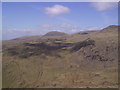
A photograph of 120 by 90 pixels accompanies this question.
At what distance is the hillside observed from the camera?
810 inches

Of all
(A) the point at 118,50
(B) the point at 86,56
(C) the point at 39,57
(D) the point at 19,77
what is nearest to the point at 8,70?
(D) the point at 19,77

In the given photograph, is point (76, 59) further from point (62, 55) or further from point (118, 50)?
point (118, 50)

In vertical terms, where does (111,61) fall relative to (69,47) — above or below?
below

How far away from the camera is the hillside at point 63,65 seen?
67.5ft

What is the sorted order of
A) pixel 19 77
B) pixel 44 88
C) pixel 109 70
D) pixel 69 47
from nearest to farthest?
pixel 44 88
pixel 19 77
pixel 109 70
pixel 69 47

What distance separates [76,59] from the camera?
91.1 feet

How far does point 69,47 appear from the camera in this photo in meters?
32.3

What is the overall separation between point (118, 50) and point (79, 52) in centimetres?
712

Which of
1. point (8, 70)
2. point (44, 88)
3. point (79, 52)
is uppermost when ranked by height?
point (79, 52)

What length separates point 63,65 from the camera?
26.0 meters

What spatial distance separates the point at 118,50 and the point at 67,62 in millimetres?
9741

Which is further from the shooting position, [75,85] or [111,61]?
[111,61]

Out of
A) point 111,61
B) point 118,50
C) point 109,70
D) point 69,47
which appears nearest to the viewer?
point 109,70

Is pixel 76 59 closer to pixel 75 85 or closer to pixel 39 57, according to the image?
pixel 39 57
